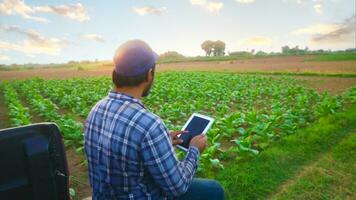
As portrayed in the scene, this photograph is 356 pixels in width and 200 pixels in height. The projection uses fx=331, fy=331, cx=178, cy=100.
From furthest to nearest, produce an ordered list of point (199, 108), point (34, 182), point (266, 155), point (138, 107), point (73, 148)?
point (199, 108) < point (73, 148) < point (266, 155) < point (138, 107) < point (34, 182)

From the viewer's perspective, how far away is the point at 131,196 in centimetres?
202

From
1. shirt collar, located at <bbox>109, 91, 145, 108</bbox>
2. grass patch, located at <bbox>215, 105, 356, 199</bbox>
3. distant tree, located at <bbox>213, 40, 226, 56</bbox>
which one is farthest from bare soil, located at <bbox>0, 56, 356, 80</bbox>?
distant tree, located at <bbox>213, 40, 226, 56</bbox>

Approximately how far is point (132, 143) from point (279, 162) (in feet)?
13.7

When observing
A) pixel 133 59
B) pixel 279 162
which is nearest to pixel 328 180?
pixel 279 162

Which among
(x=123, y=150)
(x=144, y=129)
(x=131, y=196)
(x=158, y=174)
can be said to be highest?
(x=144, y=129)

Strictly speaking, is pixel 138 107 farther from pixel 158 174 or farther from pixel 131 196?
pixel 131 196

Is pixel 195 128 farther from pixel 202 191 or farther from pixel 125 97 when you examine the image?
pixel 125 97

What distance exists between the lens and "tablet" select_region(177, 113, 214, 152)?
2639 mm

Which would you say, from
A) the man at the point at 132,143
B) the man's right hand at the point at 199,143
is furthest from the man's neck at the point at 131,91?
the man's right hand at the point at 199,143

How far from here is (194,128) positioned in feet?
9.00

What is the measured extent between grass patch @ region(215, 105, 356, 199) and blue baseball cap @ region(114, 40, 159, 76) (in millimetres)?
2932

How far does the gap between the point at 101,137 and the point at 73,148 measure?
4.53 m

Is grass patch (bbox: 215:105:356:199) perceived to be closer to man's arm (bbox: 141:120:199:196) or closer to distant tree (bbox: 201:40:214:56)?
man's arm (bbox: 141:120:199:196)

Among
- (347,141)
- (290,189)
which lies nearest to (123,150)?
(290,189)
